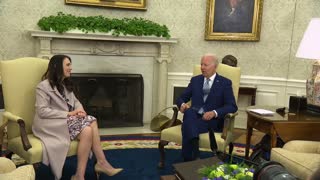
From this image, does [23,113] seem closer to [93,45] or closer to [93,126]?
[93,126]

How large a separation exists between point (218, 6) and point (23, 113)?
3.41 m

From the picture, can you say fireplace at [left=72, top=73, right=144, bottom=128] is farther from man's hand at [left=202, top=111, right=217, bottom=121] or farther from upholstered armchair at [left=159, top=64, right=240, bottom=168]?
man's hand at [left=202, top=111, right=217, bottom=121]

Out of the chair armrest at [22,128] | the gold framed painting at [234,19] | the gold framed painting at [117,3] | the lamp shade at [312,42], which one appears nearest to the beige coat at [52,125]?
the chair armrest at [22,128]

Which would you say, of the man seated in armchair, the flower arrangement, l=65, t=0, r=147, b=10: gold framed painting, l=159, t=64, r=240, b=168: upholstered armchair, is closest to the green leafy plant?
l=65, t=0, r=147, b=10: gold framed painting

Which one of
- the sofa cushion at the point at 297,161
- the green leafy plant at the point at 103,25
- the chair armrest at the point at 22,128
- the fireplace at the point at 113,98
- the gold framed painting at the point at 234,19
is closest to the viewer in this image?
the sofa cushion at the point at 297,161

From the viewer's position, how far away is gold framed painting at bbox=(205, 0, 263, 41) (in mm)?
5066

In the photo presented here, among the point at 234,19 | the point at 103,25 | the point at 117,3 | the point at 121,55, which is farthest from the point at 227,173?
the point at 234,19

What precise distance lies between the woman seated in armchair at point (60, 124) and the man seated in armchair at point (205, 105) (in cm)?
76

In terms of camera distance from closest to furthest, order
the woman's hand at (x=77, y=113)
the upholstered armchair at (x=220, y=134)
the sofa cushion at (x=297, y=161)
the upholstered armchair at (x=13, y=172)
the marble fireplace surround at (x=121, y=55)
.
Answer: the upholstered armchair at (x=13, y=172) → the sofa cushion at (x=297, y=161) → the woman's hand at (x=77, y=113) → the upholstered armchair at (x=220, y=134) → the marble fireplace surround at (x=121, y=55)

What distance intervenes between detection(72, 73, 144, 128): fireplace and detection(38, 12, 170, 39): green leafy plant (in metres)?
0.70

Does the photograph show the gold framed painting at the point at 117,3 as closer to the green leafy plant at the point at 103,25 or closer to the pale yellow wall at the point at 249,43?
the pale yellow wall at the point at 249,43

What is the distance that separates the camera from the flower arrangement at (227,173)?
178cm

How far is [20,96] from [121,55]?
219cm

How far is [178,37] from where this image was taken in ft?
17.1
